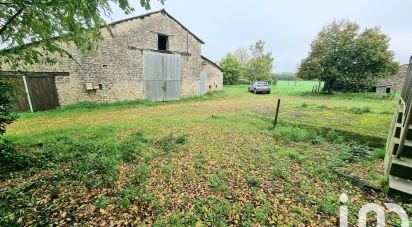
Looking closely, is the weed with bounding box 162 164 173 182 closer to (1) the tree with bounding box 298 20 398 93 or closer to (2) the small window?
(2) the small window

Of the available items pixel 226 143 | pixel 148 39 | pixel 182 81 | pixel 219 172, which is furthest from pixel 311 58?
pixel 219 172

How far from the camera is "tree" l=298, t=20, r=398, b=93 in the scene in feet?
66.5

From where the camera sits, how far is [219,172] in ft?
13.5

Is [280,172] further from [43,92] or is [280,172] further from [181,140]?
[43,92]

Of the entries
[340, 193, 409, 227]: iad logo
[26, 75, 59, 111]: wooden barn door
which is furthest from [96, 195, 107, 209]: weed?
[26, 75, 59, 111]: wooden barn door

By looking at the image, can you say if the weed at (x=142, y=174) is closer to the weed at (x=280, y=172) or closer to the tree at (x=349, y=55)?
the weed at (x=280, y=172)

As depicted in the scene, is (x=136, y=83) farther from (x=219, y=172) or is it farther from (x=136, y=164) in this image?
(x=219, y=172)

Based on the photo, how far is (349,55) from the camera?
2097cm

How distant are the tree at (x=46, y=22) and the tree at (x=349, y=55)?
2360 centimetres

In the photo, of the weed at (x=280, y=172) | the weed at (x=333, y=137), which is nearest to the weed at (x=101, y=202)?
the weed at (x=280, y=172)

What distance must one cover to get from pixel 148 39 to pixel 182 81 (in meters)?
4.27

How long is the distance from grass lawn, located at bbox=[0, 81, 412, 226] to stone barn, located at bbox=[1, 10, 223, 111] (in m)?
5.21

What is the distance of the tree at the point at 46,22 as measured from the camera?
2980mm

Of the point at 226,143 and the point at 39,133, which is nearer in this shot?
the point at 226,143
